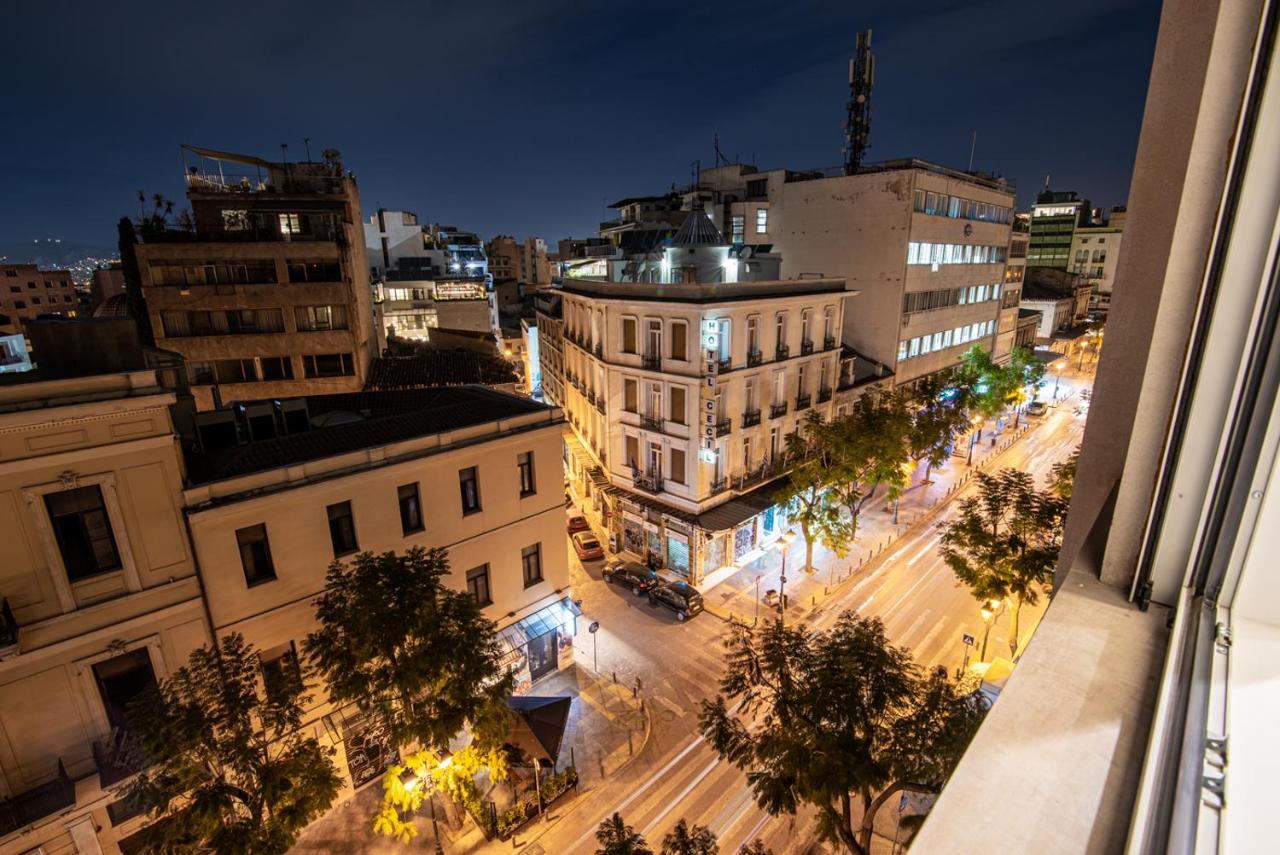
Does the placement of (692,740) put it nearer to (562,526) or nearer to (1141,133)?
(562,526)

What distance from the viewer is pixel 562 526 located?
80.0 feet

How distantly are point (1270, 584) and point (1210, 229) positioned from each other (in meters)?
1.69

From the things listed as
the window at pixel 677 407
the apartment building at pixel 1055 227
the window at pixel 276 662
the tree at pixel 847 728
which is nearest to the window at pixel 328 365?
the window at pixel 677 407

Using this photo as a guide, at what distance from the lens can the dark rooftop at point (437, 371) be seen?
35044 millimetres

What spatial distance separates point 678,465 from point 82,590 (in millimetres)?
23050

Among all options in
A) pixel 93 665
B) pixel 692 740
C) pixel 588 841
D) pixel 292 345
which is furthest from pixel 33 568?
pixel 292 345

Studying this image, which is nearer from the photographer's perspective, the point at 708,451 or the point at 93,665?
the point at 93,665

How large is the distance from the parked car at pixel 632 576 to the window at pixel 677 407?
825cm

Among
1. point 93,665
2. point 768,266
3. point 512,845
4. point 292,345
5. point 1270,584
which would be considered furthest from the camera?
point 768,266

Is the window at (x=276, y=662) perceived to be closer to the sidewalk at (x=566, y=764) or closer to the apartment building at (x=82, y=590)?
the apartment building at (x=82, y=590)

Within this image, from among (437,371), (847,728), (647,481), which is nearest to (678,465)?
(647,481)

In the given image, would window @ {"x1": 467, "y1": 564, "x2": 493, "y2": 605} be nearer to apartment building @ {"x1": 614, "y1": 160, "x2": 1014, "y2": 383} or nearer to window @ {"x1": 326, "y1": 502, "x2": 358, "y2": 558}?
window @ {"x1": 326, "y1": 502, "x2": 358, "y2": 558}

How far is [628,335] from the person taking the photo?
3173 cm

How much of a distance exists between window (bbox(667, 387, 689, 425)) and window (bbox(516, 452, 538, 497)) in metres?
9.64
